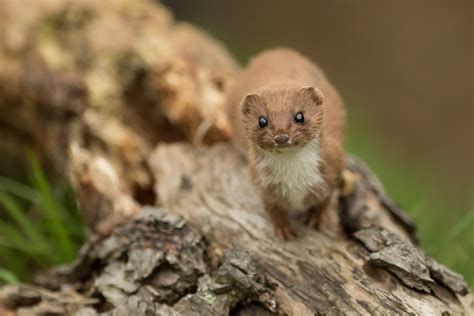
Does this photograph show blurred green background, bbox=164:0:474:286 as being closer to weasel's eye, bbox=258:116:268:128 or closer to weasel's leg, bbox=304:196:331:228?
weasel's leg, bbox=304:196:331:228

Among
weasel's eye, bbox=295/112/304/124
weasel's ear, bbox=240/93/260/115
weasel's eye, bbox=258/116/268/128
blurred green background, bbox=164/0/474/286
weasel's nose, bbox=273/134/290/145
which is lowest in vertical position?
weasel's nose, bbox=273/134/290/145

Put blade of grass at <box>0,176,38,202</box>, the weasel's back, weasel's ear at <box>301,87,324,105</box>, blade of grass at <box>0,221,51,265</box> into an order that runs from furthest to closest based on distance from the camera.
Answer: blade of grass at <box>0,176,38,202</box>
blade of grass at <box>0,221,51,265</box>
the weasel's back
weasel's ear at <box>301,87,324,105</box>

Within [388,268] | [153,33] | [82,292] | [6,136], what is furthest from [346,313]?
[6,136]

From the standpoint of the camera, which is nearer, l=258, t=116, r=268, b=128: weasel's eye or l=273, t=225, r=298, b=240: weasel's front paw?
l=258, t=116, r=268, b=128: weasel's eye

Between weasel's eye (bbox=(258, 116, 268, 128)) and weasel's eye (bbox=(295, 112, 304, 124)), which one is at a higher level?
weasel's eye (bbox=(295, 112, 304, 124))

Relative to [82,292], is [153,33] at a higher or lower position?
higher

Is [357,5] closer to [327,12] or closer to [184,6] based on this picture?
[327,12]

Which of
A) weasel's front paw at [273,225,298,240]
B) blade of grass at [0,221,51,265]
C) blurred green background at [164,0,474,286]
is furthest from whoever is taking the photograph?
blurred green background at [164,0,474,286]

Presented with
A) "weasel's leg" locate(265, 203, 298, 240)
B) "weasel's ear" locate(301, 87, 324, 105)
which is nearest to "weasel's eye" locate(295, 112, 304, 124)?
"weasel's ear" locate(301, 87, 324, 105)
